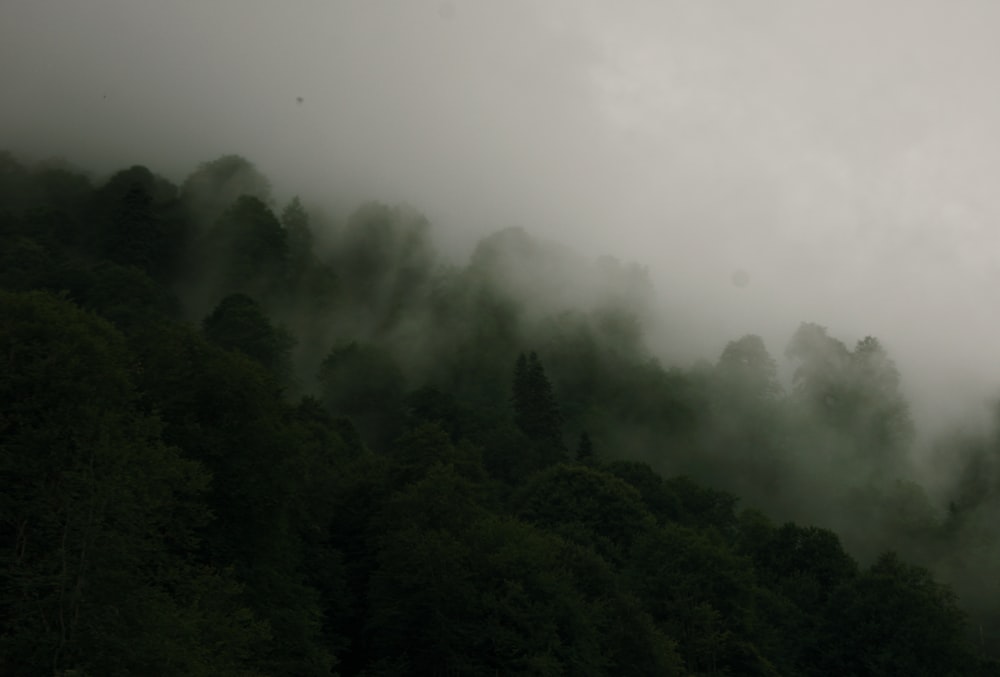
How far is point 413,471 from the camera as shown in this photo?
66.8 m

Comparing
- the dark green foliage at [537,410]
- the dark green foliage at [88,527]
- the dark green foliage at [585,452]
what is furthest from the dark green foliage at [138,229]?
the dark green foliage at [88,527]

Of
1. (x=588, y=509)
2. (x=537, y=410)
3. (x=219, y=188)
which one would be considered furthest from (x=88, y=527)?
(x=219, y=188)

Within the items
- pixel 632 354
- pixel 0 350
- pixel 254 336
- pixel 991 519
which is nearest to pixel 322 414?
pixel 254 336

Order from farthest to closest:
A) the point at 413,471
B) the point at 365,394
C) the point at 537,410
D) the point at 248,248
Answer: the point at 248,248 < the point at 365,394 < the point at 537,410 < the point at 413,471

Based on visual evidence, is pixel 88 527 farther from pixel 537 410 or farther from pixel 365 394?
pixel 537 410

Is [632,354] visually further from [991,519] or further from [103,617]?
[103,617]

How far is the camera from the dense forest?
30.8 metres

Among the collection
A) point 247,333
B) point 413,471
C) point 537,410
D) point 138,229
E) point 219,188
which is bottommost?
point 413,471

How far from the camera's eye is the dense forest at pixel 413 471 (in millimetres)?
30750

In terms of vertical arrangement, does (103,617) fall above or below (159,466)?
below

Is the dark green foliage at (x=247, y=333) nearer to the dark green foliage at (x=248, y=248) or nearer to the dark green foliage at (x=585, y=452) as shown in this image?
the dark green foliage at (x=248, y=248)

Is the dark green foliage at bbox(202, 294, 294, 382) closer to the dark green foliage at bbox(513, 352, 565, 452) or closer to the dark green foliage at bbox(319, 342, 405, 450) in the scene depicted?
the dark green foliage at bbox(319, 342, 405, 450)

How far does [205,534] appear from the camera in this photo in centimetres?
4178

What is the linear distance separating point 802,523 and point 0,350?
99.9 m
